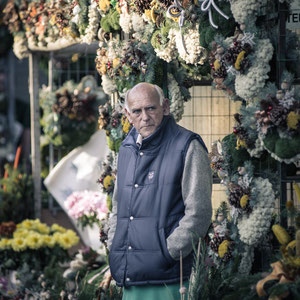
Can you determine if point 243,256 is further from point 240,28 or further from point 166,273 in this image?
point 240,28

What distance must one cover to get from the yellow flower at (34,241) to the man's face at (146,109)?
309cm

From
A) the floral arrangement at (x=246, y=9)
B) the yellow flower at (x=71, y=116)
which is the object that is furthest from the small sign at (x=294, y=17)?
the yellow flower at (x=71, y=116)

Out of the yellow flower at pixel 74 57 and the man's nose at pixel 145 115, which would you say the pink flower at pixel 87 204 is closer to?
the yellow flower at pixel 74 57

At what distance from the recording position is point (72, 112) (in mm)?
8016

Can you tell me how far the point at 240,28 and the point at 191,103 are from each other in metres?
1.21

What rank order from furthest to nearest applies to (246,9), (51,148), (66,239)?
(51,148)
(66,239)
(246,9)

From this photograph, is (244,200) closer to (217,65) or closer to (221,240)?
(221,240)

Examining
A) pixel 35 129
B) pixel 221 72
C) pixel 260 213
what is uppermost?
pixel 221 72

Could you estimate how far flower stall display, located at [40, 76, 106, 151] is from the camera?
801 centimetres

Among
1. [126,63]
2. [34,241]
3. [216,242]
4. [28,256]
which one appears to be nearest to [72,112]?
[34,241]

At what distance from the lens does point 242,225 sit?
4.10 m

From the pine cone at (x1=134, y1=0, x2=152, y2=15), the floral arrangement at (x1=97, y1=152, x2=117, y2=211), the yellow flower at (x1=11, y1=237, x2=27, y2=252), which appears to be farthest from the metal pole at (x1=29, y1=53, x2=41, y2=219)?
the pine cone at (x1=134, y1=0, x2=152, y2=15)

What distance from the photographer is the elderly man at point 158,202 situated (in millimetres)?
3699

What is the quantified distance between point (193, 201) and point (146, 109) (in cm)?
56
